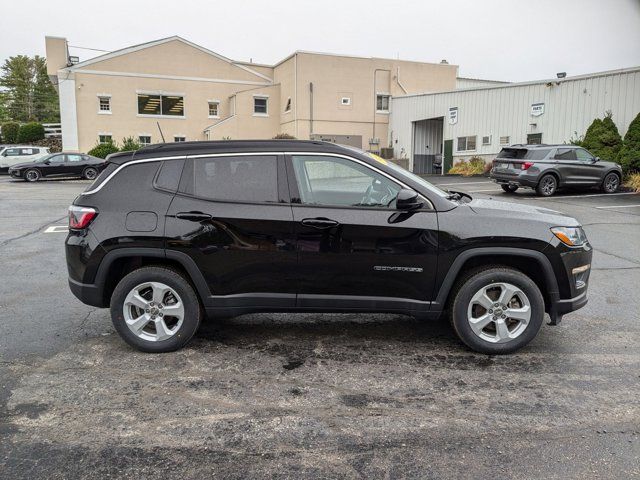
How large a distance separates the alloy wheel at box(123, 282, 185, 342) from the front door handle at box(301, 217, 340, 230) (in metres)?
1.27

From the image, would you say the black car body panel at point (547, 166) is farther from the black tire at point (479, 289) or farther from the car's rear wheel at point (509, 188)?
the black tire at point (479, 289)

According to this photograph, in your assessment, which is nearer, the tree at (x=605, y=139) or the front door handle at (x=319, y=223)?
the front door handle at (x=319, y=223)

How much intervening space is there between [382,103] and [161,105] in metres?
15.4

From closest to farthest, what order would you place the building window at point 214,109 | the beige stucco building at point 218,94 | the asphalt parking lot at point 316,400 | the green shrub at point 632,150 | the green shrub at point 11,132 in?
the asphalt parking lot at point 316,400
the green shrub at point 632,150
the beige stucco building at point 218,94
the building window at point 214,109
the green shrub at point 11,132

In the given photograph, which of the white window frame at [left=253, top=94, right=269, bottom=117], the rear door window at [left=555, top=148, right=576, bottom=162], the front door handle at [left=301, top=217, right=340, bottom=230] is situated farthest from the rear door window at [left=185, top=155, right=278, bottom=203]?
the white window frame at [left=253, top=94, right=269, bottom=117]

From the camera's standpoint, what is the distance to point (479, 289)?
4535 mm

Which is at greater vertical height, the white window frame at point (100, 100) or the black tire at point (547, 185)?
the white window frame at point (100, 100)

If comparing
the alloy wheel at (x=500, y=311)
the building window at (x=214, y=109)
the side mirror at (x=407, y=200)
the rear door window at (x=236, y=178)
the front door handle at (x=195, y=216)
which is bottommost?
the alloy wheel at (x=500, y=311)

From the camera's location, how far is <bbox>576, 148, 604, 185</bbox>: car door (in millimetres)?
18766

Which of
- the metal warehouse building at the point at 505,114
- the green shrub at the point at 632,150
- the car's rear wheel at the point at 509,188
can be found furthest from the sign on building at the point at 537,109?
the car's rear wheel at the point at 509,188

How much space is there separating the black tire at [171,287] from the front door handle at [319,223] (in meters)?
1.15

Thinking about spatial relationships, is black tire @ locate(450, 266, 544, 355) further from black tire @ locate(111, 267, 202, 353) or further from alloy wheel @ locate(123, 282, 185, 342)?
alloy wheel @ locate(123, 282, 185, 342)

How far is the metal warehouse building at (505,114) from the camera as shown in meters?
22.3

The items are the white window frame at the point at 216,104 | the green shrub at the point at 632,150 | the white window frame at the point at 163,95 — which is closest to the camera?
the green shrub at the point at 632,150
